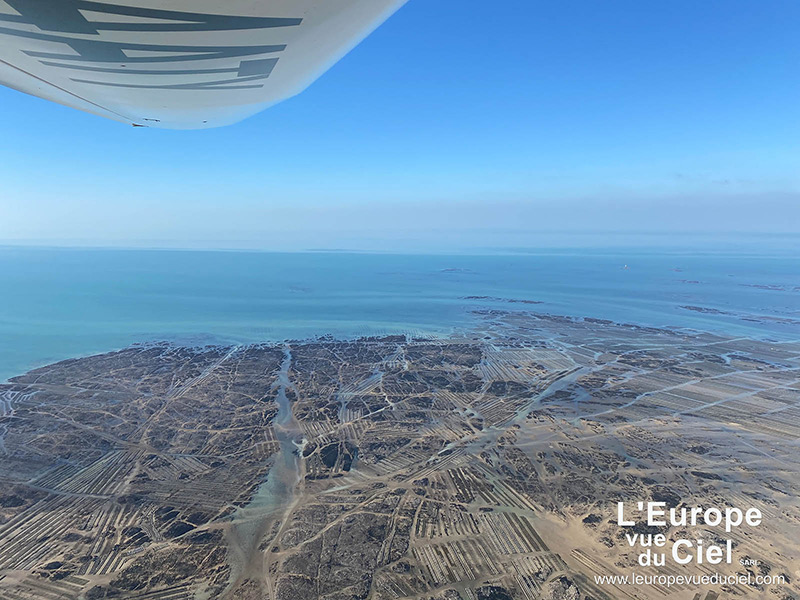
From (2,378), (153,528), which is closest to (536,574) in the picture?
(153,528)

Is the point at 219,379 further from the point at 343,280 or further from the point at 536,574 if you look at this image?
the point at 343,280

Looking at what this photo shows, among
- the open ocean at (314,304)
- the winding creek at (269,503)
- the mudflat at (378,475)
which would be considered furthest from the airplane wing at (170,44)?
the open ocean at (314,304)

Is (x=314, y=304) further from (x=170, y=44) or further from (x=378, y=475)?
(x=170, y=44)

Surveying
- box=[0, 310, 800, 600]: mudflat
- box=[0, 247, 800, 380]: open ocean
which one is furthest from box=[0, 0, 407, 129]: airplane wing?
box=[0, 247, 800, 380]: open ocean

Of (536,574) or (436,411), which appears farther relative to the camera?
(436,411)

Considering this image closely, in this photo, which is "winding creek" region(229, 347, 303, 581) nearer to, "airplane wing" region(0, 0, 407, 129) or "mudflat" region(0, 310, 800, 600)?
"mudflat" region(0, 310, 800, 600)

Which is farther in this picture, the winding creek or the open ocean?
the open ocean
